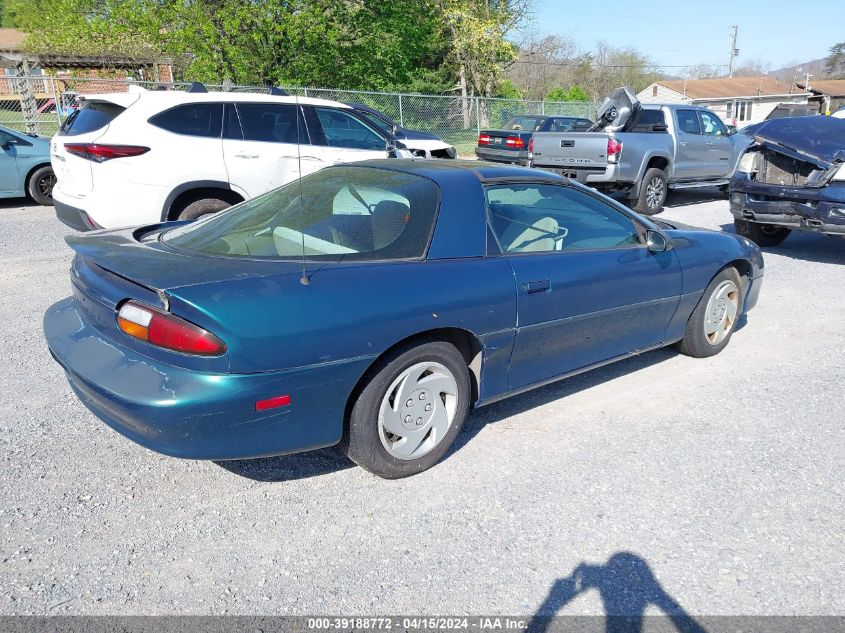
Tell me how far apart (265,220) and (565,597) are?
2.33 m

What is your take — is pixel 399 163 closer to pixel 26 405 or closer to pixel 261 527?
pixel 261 527

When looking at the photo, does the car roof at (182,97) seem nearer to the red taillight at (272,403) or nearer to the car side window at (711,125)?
the red taillight at (272,403)

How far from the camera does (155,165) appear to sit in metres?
6.94

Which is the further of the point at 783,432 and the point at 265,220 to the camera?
the point at 783,432

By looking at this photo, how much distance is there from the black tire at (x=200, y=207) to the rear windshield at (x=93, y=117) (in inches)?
44.3

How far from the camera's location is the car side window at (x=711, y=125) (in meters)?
13.0

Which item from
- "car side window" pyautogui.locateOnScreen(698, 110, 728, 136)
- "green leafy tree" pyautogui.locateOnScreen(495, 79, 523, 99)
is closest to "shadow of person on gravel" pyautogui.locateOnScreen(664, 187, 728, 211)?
"car side window" pyautogui.locateOnScreen(698, 110, 728, 136)

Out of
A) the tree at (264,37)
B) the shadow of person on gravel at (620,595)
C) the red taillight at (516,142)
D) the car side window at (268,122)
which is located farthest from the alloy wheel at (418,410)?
the tree at (264,37)

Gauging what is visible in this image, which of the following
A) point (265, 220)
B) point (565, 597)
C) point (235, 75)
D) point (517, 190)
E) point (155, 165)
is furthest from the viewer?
point (235, 75)

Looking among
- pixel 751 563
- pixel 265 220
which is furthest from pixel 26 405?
pixel 751 563

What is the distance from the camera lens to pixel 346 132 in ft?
28.0

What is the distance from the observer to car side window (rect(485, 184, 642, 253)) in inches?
147

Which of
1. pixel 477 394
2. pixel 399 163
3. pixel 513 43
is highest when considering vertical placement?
pixel 513 43

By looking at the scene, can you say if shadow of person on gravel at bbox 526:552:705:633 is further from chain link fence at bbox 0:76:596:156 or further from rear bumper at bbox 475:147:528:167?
chain link fence at bbox 0:76:596:156
